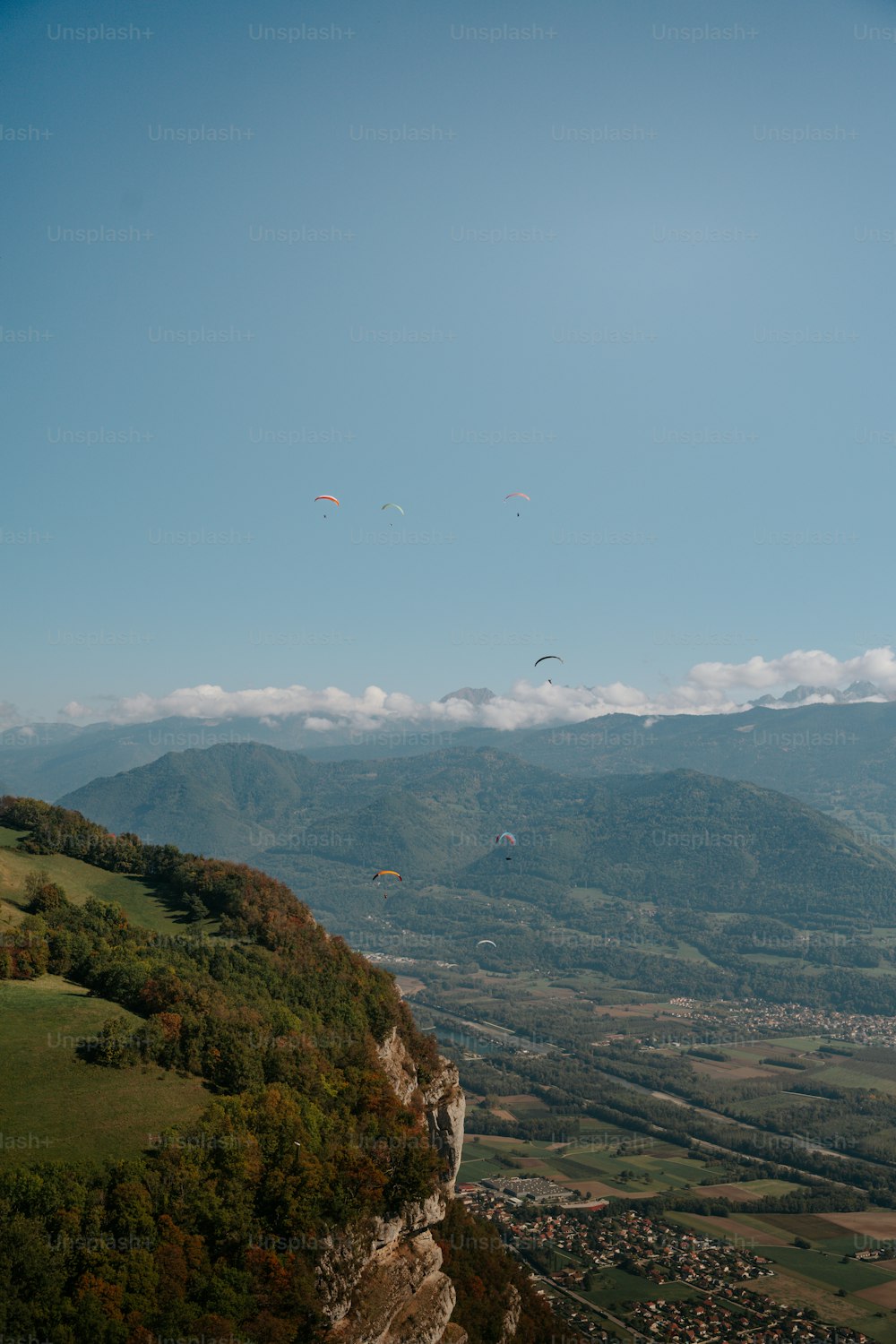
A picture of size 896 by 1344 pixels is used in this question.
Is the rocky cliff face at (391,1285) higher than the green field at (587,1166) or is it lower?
higher

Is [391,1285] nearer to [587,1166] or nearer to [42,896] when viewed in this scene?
[42,896]

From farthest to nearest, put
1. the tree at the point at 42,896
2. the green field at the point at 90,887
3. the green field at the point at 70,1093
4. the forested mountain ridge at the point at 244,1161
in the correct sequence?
the green field at the point at 90,887 → the tree at the point at 42,896 → the green field at the point at 70,1093 → the forested mountain ridge at the point at 244,1161

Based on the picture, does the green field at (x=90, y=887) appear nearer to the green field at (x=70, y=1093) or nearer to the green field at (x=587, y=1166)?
the green field at (x=70, y=1093)

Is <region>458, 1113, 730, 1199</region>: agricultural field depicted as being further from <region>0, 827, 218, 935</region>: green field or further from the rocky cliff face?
the rocky cliff face

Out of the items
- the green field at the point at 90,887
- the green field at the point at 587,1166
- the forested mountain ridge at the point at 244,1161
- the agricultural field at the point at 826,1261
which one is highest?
the green field at the point at 90,887

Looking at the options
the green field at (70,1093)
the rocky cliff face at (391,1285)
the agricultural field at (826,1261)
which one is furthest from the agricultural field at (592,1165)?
the green field at (70,1093)

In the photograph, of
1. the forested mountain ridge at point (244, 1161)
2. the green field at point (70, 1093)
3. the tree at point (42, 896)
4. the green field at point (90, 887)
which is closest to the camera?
the forested mountain ridge at point (244, 1161)

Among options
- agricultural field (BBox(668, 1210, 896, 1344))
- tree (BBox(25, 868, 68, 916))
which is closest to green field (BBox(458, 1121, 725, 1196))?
agricultural field (BBox(668, 1210, 896, 1344))

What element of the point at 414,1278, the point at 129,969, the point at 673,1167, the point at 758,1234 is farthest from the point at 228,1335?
the point at 673,1167
